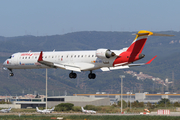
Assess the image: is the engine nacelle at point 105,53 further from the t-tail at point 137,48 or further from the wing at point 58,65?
the wing at point 58,65

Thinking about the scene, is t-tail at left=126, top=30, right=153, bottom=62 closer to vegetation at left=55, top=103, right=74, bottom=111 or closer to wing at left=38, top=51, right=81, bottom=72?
wing at left=38, top=51, right=81, bottom=72

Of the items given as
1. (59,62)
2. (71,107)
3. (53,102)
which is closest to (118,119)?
(59,62)

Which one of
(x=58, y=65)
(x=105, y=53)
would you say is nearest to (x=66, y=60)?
(x=58, y=65)

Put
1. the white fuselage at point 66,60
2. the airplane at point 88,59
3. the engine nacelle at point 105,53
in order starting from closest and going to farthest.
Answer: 1. the engine nacelle at point 105,53
2. the airplane at point 88,59
3. the white fuselage at point 66,60

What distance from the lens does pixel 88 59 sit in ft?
188

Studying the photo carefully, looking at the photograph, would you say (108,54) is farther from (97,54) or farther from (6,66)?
(6,66)

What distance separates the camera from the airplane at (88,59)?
5466 cm

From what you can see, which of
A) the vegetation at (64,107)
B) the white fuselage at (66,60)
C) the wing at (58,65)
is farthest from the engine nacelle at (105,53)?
the vegetation at (64,107)

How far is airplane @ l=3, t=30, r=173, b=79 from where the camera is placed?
54.7 meters

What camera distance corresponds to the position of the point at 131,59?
54.8 metres

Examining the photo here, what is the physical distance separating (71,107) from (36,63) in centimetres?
8071

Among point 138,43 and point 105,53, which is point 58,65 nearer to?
point 105,53

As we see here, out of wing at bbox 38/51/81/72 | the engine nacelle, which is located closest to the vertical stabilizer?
the engine nacelle

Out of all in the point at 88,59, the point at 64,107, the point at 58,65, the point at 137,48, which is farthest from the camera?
the point at 64,107
